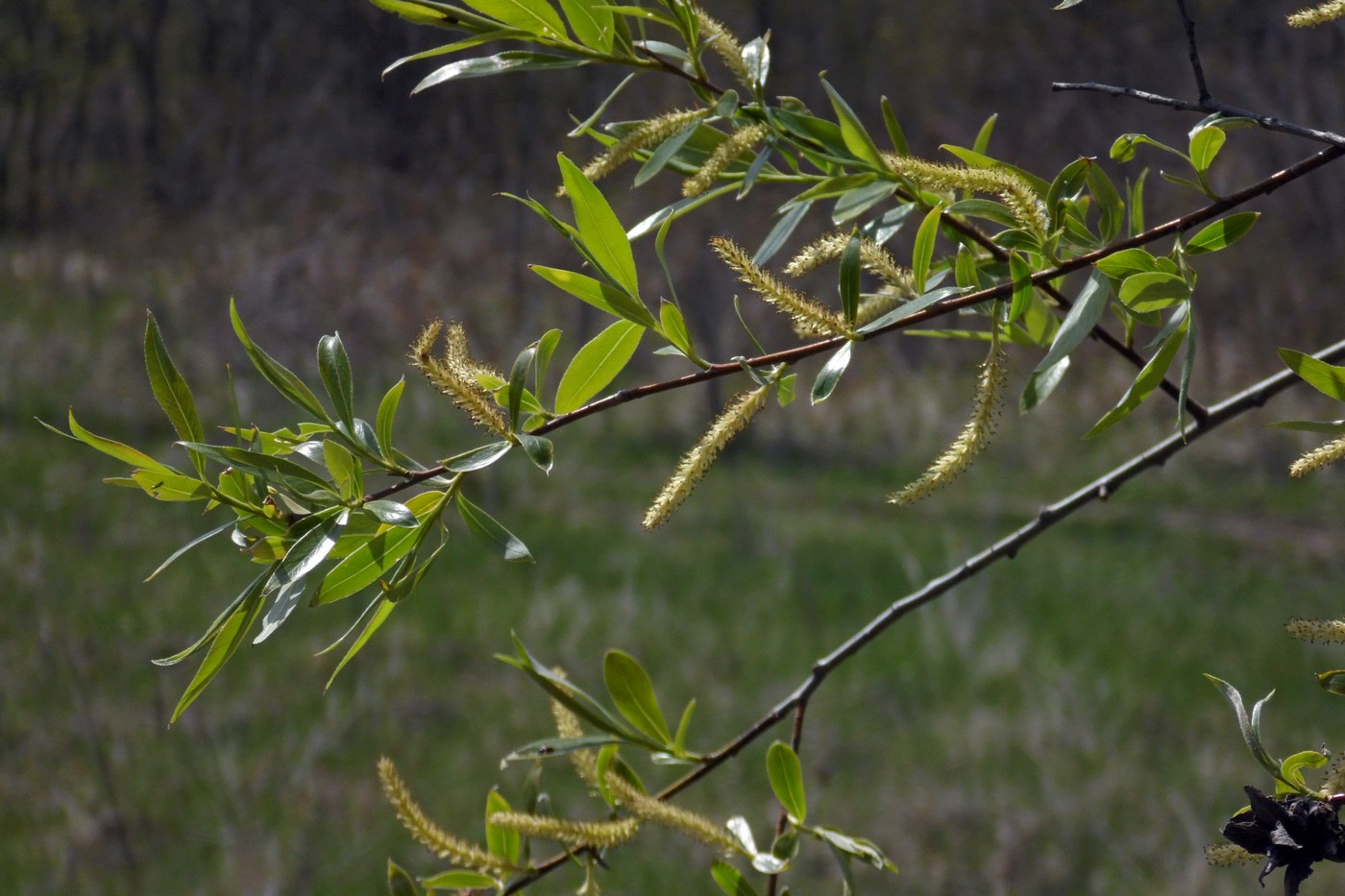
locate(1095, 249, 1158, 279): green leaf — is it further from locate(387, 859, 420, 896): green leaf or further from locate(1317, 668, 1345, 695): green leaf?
locate(387, 859, 420, 896): green leaf

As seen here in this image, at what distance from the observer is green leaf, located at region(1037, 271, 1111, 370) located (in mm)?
236

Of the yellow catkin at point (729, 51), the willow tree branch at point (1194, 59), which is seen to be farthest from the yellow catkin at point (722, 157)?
the willow tree branch at point (1194, 59)

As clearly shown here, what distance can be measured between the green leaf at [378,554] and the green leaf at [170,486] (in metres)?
0.04

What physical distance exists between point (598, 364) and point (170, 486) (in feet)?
0.35

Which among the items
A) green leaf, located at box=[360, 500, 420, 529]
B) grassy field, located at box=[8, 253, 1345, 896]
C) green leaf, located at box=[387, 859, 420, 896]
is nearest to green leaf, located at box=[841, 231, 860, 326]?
green leaf, located at box=[360, 500, 420, 529]

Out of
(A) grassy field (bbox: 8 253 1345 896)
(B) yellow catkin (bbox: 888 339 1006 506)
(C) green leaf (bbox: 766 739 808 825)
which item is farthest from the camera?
(A) grassy field (bbox: 8 253 1345 896)

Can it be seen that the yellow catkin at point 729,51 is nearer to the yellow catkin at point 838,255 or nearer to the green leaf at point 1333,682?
the yellow catkin at point 838,255

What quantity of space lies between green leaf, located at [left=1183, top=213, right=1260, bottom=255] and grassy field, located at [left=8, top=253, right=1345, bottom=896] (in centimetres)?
106

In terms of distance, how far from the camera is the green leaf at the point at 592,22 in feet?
0.87

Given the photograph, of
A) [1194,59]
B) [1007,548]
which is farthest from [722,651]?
[1194,59]

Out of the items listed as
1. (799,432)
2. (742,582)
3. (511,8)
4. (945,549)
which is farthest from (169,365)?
(799,432)

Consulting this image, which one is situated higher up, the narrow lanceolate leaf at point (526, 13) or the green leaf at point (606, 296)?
the narrow lanceolate leaf at point (526, 13)

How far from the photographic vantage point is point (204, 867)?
125 centimetres

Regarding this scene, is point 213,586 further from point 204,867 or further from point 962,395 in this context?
point 962,395
